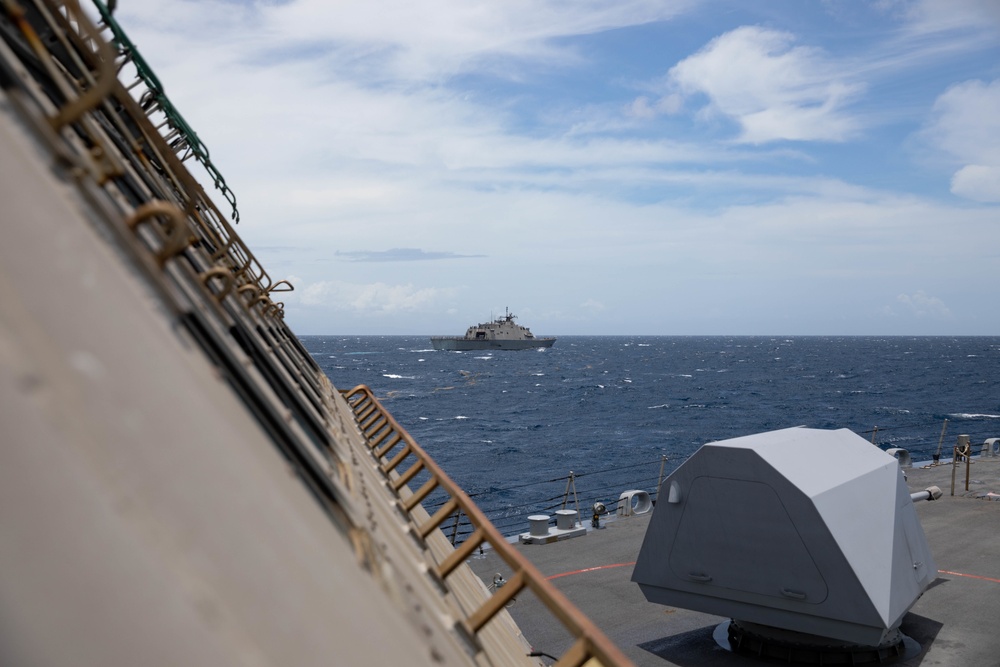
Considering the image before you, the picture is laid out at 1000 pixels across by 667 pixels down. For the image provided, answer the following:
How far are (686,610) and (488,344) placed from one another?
138m

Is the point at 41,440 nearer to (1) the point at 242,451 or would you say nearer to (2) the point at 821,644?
(1) the point at 242,451

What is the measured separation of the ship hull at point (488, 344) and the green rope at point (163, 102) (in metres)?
139

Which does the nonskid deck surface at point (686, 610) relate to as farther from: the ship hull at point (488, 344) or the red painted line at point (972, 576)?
the ship hull at point (488, 344)

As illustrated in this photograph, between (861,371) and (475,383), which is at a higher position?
(475,383)

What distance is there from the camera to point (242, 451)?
1646 millimetres

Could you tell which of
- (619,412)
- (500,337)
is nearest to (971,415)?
(619,412)

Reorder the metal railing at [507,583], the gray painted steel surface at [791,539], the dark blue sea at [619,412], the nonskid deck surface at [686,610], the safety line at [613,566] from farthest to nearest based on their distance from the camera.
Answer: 1. the dark blue sea at [619,412]
2. the safety line at [613,566]
3. the nonskid deck surface at [686,610]
4. the gray painted steel surface at [791,539]
5. the metal railing at [507,583]

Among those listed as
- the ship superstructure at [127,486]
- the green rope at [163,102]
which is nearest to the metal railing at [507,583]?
the ship superstructure at [127,486]

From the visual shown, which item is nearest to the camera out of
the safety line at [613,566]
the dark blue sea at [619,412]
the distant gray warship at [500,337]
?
the safety line at [613,566]

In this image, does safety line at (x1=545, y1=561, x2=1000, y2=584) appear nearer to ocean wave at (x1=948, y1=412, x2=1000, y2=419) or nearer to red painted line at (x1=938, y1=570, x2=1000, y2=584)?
red painted line at (x1=938, y1=570, x2=1000, y2=584)

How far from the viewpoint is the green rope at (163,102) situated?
17.5 ft

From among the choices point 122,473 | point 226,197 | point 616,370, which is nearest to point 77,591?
point 122,473

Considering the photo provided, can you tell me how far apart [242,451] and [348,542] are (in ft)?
2.03

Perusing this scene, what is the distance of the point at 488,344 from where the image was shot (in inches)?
5910
